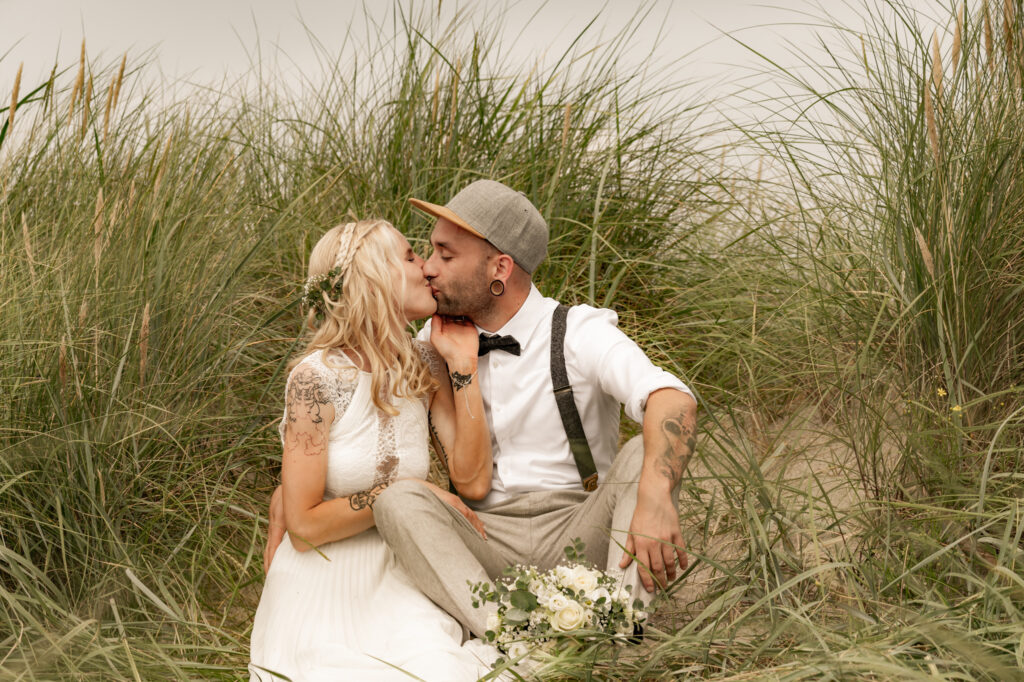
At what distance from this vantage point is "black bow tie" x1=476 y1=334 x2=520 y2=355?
142 inches

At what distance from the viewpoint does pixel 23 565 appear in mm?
3389

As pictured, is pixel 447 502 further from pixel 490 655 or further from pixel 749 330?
pixel 749 330

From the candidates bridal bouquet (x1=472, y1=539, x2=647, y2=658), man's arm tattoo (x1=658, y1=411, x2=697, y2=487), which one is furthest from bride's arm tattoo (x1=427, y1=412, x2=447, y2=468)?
Answer: man's arm tattoo (x1=658, y1=411, x2=697, y2=487)

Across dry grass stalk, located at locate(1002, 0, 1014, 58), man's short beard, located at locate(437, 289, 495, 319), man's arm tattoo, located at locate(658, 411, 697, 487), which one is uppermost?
dry grass stalk, located at locate(1002, 0, 1014, 58)

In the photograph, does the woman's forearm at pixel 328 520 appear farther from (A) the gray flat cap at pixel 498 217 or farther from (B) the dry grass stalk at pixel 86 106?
(B) the dry grass stalk at pixel 86 106

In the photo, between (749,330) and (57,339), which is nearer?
(57,339)

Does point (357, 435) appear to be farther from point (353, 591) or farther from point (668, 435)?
point (668, 435)

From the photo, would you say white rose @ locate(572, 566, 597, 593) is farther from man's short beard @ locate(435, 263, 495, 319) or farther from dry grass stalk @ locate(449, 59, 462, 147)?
dry grass stalk @ locate(449, 59, 462, 147)

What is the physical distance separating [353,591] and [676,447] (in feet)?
3.60

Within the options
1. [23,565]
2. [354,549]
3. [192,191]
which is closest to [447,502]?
[354,549]

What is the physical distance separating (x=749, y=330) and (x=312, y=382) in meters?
2.05

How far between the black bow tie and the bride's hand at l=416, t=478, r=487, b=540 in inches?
20.1

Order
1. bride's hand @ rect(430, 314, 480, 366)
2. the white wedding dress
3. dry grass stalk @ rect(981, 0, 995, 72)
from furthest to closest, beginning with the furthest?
dry grass stalk @ rect(981, 0, 995, 72), bride's hand @ rect(430, 314, 480, 366), the white wedding dress

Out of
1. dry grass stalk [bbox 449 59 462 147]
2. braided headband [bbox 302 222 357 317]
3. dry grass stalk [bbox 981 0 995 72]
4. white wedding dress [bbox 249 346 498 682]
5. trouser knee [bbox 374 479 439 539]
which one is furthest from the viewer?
dry grass stalk [bbox 449 59 462 147]
